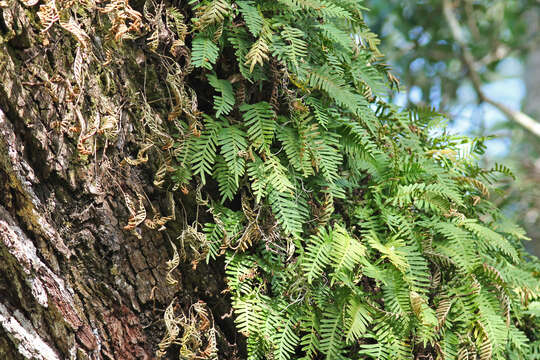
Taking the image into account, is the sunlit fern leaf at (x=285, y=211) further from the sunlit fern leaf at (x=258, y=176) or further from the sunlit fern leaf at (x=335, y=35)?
the sunlit fern leaf at (x=335, y=35)

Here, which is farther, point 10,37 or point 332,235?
point 332,235

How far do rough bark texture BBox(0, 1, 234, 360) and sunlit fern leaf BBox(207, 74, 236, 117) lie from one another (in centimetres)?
21

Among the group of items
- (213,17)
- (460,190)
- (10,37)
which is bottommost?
(460,190)

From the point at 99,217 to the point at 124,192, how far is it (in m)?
0.10

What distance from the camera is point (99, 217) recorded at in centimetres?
127

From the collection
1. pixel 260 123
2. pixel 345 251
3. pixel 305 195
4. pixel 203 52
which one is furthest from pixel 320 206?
pixel 203 52

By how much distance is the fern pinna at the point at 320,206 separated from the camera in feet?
4.70

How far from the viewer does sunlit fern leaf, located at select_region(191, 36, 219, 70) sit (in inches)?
54.5

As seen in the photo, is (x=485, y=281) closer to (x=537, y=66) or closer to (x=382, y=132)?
(x=382, y=132)

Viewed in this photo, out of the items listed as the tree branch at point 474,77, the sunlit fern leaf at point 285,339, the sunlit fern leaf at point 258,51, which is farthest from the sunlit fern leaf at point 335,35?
the tree branch at point 474,77

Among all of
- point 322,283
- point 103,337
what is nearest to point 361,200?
point 322,283

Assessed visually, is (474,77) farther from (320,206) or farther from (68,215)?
(68,215)

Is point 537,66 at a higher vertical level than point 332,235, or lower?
lower

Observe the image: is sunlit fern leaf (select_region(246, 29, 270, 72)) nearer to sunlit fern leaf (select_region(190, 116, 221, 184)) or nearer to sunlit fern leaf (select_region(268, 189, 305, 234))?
sunlit fern leaf (select_region(190, 116, 221, 184))
